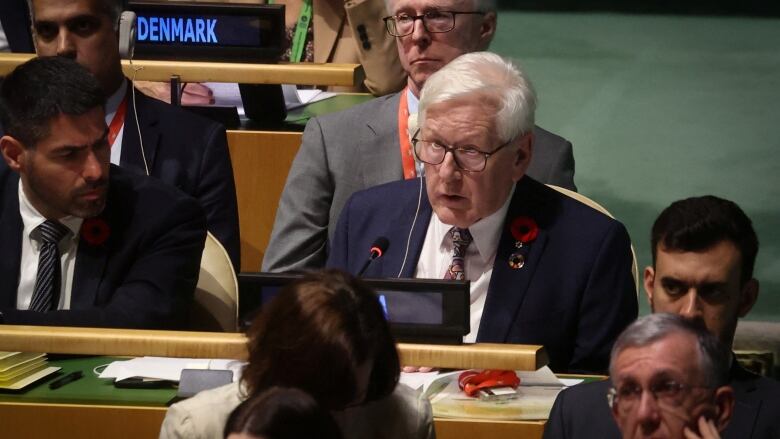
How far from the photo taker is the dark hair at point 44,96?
319 cm

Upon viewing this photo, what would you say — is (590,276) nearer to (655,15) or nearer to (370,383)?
(370,383)

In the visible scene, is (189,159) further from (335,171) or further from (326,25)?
(326,25)

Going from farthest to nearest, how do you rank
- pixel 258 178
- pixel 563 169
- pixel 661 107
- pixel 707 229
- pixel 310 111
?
pixel 661 107 < pixel 310 111 < pixel 258 178 < pixel 563 169 < pixel 707 229

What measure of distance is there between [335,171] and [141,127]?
0.51 meters

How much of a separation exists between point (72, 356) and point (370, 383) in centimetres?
103

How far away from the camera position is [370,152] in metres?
3.82

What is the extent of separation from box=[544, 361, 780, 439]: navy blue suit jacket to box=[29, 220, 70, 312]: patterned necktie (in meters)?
1.17

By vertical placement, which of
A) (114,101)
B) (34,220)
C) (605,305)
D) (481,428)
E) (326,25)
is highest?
(326,25)

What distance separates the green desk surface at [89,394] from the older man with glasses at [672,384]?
0.91 m

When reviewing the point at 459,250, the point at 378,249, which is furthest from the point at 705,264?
the point at 378,249

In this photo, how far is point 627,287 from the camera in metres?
3.22

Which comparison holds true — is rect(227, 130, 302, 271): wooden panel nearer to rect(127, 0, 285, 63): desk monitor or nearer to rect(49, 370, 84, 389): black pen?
rect(127, 0, 285, 63): desk monitor

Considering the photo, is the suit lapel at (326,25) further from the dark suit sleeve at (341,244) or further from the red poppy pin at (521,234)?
the red poppy pin at (521,234)

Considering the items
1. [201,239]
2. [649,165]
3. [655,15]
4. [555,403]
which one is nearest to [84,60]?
[201,239]
